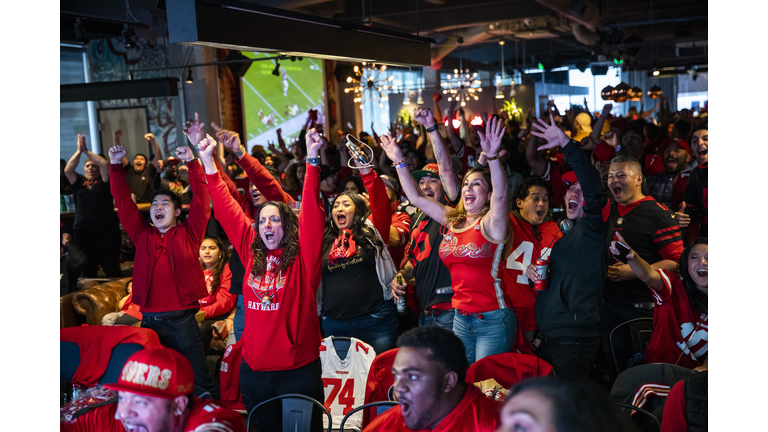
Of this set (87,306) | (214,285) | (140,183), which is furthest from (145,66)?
(214,285)

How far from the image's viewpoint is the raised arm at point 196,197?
3401 millimetres

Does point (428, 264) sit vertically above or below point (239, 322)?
above

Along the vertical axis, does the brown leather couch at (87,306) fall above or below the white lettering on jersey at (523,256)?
below

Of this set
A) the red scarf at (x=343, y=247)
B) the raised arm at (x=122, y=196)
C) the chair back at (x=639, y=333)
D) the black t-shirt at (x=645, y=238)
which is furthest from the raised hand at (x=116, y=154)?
the chair back at (x=639, y=333)

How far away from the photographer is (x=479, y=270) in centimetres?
305

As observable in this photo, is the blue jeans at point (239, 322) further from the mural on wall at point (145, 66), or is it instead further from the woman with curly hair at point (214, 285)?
the mural on wall at point (145, 66)

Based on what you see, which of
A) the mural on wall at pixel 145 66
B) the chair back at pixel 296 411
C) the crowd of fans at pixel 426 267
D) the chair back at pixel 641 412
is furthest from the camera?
the mural on wall at pixel 145 66

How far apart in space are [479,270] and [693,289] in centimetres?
101

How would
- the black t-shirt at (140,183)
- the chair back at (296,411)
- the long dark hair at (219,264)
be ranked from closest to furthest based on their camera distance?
the chair back at (296,411) → the long dark hair at (219,264) → the black t-shirt at (140,183)

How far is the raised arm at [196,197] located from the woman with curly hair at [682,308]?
2266mm

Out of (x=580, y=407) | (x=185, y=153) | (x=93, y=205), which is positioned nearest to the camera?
(x=580, y=407)

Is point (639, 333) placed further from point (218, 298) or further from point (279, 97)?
point (279, 97)

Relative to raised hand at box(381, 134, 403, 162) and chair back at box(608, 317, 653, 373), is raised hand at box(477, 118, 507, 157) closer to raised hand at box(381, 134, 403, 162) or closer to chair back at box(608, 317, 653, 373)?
raised hand at box(381, 134, 403, 162)
